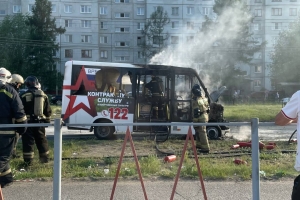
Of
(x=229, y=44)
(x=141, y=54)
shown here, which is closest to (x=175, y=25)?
(x=141, y=54)

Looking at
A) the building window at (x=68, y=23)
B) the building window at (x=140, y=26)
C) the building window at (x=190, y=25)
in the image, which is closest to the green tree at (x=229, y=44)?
the building window at (x=190, y=25)

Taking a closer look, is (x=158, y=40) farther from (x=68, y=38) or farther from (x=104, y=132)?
(x=104, y=132)

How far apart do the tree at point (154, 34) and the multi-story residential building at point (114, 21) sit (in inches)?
96.3

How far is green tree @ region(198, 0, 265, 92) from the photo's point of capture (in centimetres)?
3625

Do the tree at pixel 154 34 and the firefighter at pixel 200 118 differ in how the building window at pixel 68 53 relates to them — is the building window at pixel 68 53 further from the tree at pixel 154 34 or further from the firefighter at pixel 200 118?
the firefighter at pixel 200 118

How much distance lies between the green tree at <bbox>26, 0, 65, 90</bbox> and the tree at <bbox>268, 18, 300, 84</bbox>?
28848mm

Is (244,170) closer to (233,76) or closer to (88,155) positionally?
(88,155)

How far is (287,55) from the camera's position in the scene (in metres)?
47.1

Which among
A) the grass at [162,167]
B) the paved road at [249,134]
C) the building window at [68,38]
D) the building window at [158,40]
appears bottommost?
the paved road at [249,134]

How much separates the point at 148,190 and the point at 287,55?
4538 cm

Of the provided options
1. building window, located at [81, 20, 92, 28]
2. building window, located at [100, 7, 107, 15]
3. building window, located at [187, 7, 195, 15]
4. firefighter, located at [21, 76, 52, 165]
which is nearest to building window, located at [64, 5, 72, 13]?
building window, located at [81, 20, 92, 28]

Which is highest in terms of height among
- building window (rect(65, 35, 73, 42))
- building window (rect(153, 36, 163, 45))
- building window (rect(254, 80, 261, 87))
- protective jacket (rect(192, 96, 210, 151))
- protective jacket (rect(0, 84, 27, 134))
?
building window (rect(65, 35, 73, 42))

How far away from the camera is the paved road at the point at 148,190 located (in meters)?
5.63

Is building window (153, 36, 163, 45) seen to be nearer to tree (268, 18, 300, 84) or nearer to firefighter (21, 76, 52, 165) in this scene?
tree (268, 18, 300, 84)
